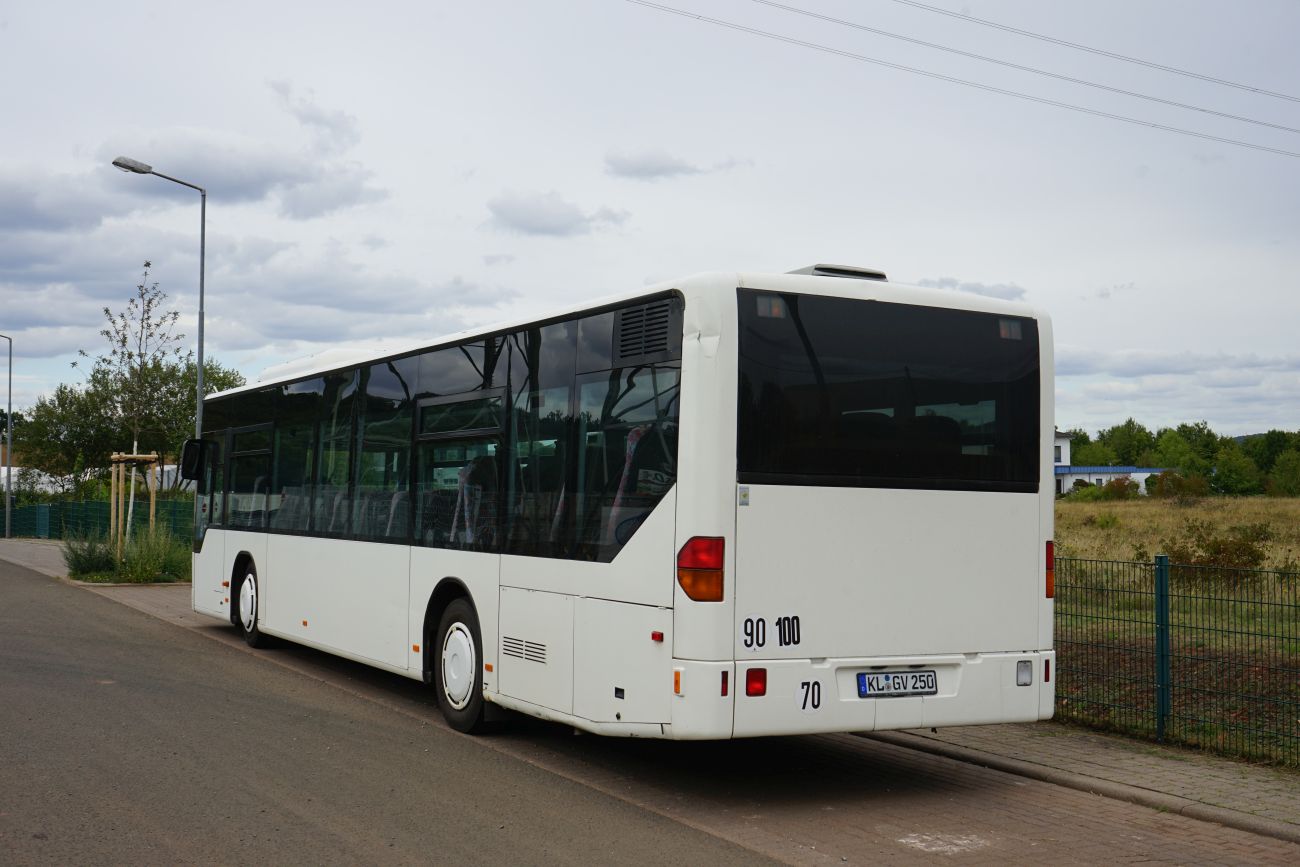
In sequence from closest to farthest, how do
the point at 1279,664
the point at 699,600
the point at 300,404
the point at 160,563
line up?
the point at 699,600, the point at 1279,664, the point at 300,404, the point at 160,563

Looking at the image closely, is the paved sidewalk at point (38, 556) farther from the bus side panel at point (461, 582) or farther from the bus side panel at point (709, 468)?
the bus side panel at point (709, 468)

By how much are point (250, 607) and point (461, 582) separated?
20.3 feet

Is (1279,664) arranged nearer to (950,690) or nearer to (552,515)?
(950,690)

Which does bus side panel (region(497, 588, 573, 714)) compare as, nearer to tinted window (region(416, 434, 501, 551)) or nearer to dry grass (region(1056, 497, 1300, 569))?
tinted window (region(416, 434, 501, 551))

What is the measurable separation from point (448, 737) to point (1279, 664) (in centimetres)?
586

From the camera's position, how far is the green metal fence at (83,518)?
3145 centimetres

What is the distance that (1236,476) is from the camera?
108m

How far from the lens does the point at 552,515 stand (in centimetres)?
822

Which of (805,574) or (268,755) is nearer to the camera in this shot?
(805,574)

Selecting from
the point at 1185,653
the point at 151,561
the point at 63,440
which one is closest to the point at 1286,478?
the point at 63,440

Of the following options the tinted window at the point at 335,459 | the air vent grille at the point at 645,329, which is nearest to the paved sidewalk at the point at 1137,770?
the air vent grille at the point at 645,329

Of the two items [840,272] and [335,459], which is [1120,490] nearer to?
[335,459]

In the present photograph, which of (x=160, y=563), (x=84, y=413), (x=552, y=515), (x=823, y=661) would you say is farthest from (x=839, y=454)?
(x=84, y=413)

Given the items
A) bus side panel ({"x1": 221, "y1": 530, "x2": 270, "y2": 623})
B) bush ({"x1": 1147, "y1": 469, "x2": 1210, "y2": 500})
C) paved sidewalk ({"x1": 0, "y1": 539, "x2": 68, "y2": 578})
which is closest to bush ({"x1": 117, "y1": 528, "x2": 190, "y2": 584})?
paved sidewalk ({"x1": 0, "y1": 539, "x2": 68, "y2": 578})
